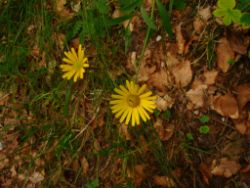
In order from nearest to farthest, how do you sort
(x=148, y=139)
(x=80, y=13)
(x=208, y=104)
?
(x=208, y=104) → (x=148, y=139) → (x=80, y=13)

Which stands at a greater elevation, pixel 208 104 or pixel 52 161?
pixel 208 104

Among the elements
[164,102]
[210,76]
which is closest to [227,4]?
[210,76]

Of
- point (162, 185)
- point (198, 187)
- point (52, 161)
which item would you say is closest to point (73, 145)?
point (52, 161)

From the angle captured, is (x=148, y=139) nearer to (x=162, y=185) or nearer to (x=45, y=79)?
(x=162, y=185)

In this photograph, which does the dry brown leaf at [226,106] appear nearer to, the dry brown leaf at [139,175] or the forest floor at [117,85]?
the forest floor at [117,85]

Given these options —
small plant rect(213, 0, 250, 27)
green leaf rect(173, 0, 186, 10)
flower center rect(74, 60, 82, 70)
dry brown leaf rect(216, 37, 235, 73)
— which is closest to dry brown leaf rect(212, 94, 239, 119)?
dry brown leaf rect(216, 37, 235, 73)

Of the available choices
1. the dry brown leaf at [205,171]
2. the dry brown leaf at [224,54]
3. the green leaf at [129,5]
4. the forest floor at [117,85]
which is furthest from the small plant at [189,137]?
the green leaf at [129,5]
